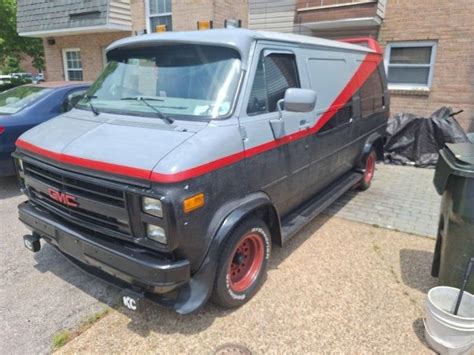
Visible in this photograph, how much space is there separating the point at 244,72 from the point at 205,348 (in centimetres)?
220

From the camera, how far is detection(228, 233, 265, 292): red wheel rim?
3.13m

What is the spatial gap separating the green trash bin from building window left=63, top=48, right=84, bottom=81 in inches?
559

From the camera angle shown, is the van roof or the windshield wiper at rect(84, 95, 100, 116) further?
the windshield wiper at rect(84, 95, 100, 116)

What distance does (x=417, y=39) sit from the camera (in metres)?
8.65

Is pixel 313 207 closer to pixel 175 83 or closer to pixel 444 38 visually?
pixel 175 83

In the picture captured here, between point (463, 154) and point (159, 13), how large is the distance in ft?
37.3

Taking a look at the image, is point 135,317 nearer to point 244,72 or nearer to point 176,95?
point 176,95

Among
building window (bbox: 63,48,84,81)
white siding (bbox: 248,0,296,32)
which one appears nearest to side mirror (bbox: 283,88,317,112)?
white siding (bbox: 248,0,296,32)

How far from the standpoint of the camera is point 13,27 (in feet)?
51.8

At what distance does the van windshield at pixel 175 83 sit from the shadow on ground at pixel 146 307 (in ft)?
5.02

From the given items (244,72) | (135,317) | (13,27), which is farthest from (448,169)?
(13,27)

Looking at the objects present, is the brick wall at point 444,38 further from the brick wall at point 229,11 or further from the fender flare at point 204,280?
the fender flare at point 204,280

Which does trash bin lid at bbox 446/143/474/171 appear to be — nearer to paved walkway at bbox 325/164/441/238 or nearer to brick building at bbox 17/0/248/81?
paved walkway at bbox 325/164/441/238

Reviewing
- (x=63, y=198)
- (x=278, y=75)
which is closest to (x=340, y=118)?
(x=278, y=75)
